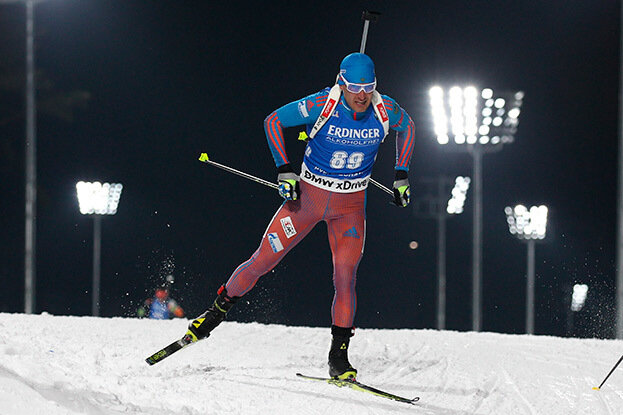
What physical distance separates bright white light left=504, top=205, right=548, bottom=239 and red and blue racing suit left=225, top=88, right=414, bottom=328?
42.8 ft

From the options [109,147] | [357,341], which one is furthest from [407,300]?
[357,341]

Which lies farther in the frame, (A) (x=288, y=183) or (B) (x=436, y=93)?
(B) (x=436, y=93)

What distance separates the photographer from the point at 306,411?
423 cm

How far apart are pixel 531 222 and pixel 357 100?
13583 mm

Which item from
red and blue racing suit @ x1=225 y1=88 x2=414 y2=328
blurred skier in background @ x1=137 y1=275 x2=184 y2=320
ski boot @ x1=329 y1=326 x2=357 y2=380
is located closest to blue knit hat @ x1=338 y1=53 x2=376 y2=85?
red and blue racing suit @ x1=225 y1=88 x2=414 y2=328

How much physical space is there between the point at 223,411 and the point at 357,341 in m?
3.37

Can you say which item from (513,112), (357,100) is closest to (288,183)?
(357,100)

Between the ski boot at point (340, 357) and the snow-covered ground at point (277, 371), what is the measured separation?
16cm

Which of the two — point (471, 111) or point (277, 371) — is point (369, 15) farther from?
point (471, 111)

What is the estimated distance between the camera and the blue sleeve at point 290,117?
16.8ft

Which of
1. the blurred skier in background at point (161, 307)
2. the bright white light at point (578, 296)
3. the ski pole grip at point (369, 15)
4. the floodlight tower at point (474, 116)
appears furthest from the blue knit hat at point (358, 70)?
the bright white light at point (578, 296)

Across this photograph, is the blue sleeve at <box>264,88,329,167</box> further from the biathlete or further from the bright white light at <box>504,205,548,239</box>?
the bright white light at <box>504,205,548,239</box>

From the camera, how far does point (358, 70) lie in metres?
4.99

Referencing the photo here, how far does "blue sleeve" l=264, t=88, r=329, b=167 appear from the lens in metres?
5.12
